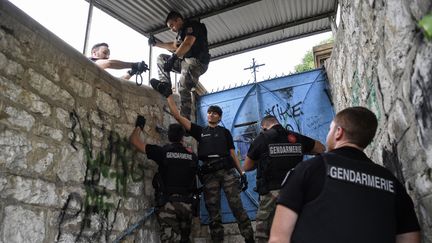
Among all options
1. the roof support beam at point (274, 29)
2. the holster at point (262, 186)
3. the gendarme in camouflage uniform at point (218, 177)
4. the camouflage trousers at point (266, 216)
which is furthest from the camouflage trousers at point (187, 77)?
the camouflage trousers at point (266, 216)

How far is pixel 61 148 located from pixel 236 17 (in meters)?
3.70

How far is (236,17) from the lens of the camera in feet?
17.9

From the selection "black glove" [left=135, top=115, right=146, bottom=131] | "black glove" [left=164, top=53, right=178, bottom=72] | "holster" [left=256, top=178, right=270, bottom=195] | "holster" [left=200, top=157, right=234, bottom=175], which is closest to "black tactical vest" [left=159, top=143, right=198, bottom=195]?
"holster" [left=200, top=157, right=234, bottom=175]

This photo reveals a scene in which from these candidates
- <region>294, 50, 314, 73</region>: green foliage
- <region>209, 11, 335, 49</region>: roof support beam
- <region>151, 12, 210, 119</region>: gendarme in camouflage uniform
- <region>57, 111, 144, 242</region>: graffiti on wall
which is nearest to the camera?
<region>57, 111, 144, 242</region>: graffiti on wall

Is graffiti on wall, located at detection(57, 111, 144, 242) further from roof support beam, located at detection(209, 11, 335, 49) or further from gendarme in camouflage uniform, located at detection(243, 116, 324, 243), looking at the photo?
roof support beam, located at detection(209, 11, 335, 49)

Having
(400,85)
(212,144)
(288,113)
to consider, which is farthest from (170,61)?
(400,85)

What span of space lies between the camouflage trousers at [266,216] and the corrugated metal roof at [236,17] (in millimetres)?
3141

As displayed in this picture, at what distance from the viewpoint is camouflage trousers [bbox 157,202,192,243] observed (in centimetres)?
348

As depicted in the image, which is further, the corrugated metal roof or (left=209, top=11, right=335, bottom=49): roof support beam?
(left=209, top=11, right=335, bottom=49): roof support beam

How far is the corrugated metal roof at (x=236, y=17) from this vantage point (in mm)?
4934

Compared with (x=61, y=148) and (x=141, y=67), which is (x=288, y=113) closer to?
(x=141, y=67)

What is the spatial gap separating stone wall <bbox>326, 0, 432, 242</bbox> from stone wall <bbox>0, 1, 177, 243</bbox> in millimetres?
2419

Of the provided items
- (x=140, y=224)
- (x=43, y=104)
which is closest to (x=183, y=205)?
(x=140, y=224)

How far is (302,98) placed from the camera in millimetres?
5484
